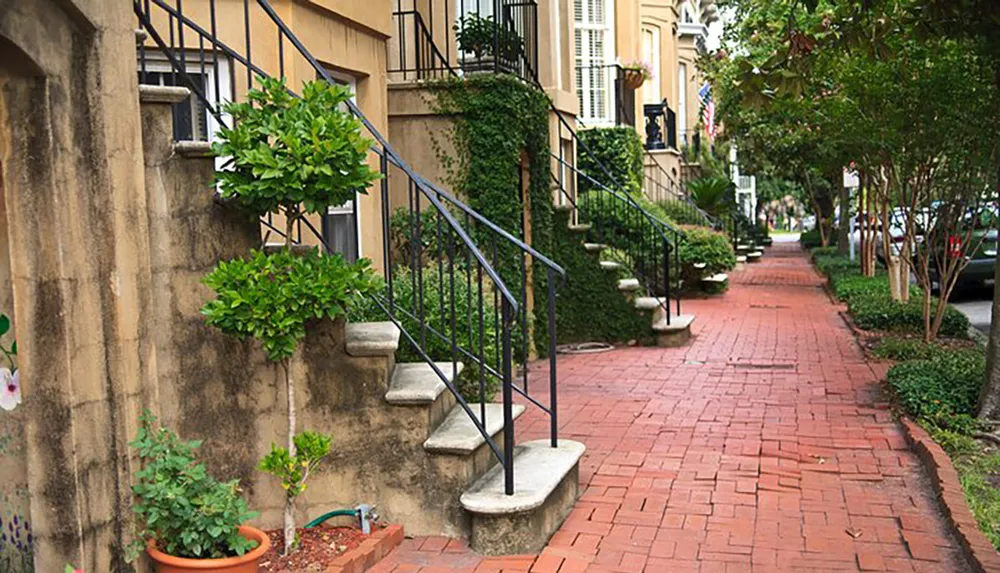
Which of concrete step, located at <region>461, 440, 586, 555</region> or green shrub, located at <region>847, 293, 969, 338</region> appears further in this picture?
green shrub, located at <region>847, 293, 969, 338</region>

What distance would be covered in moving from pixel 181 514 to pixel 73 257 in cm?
121

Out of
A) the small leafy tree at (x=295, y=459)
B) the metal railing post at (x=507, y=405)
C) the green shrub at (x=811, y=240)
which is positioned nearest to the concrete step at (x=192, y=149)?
the small leafy tree at (x=295, y=459)

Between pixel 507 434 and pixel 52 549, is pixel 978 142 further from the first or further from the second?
pixel 52 549

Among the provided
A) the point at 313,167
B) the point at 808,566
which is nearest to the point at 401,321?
the point at 313,167

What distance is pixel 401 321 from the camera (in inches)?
252

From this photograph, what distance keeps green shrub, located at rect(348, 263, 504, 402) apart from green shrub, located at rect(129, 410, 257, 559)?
162cm

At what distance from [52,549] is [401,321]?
8.67 ft

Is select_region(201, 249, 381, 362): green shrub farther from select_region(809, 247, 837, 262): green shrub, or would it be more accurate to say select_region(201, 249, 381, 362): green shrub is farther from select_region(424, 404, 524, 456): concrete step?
select_region(809, 247, 837, 262): green shrub

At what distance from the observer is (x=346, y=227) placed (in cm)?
843

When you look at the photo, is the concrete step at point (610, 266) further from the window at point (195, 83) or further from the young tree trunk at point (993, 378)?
the window at point (195, 83)

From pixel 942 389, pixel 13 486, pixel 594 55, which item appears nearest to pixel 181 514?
pixel 13 486

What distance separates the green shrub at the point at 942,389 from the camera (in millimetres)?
7594

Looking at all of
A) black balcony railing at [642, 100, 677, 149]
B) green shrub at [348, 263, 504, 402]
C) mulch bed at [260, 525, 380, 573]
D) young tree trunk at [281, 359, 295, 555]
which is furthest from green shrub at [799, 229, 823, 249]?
young tree trunk at [281, 359, 295, 555]

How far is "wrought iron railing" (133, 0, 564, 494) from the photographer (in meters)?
5.24
